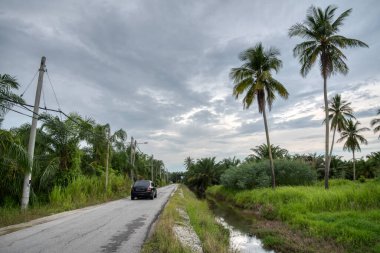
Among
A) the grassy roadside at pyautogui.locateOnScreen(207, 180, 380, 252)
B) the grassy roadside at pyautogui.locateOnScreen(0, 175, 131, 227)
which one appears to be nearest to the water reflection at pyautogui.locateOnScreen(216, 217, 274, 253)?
the grassy roadside at pyautogui.locateOnScreen(207, 180, 380, 252)

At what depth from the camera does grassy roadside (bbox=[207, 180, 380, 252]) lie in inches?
400

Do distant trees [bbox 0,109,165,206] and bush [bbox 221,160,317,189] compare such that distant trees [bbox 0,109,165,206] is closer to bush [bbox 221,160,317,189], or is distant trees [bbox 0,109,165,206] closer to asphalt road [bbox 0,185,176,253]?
asphalt road [bbox 0,185,176,253]

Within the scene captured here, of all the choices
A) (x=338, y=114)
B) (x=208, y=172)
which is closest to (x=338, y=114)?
(x=338, y=114)

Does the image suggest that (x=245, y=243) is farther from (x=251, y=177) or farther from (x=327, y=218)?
(x=251, y=177)

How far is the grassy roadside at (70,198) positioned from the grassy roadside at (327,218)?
32.1ft

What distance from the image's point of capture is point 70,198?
17.9m

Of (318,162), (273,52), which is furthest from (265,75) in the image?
(318,162)

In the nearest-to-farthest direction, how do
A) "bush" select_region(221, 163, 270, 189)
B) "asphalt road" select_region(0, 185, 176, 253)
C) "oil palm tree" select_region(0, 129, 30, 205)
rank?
1. "asphalt road" select_region(0, 185, 176, 253)
2. "oil palm tree" select_region(0, 129, 30, 205)
3. "bush" select_region(221, 163, 270, 189)

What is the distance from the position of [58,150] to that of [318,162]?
49.2 m

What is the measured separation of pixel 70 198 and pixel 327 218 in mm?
14296

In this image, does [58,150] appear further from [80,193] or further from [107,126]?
[107,126]

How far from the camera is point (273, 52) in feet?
83.6

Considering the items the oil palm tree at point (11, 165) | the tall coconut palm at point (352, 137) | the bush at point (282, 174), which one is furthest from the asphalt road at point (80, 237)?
the tall coconut palm at point (352, 137)

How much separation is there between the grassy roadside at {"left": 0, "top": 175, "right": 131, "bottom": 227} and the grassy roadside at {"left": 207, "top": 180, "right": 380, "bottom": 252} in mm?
9795
